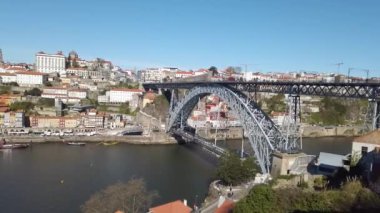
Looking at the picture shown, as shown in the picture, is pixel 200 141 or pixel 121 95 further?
pixel 121 95

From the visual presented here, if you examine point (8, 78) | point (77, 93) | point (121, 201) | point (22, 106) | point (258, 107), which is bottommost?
point (121, 201)

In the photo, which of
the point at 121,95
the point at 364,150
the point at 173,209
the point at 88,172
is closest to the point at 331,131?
the point at 121,95

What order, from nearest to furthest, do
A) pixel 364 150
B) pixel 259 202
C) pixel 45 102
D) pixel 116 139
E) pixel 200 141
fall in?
1. pixel 259 202
2. pixel 364 150
3. pixel 200 141
4. pixel 116 139
5. pixel 45 102

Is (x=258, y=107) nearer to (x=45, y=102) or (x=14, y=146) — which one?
(x=14, y=146)

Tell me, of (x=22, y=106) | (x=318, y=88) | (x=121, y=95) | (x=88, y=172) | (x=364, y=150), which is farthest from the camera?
(x=121, y=95)

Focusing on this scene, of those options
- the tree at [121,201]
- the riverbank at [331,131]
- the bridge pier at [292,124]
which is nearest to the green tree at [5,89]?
the riverbank at [331,131]

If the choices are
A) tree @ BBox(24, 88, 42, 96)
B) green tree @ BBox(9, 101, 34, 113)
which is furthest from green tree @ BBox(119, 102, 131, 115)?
tree @ BBox(24, 88, 42, 96)

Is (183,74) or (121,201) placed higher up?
(183,74)

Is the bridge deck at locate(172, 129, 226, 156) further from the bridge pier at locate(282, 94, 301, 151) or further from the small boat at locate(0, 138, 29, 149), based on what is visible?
the small boat at locate(0, 138, 29, 149)
